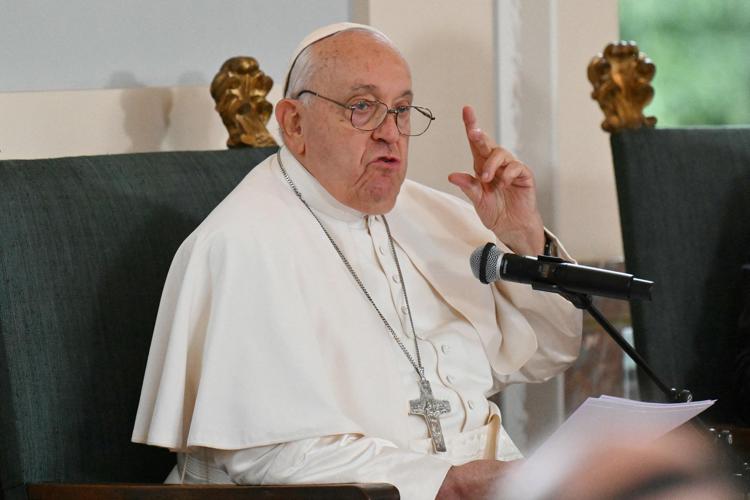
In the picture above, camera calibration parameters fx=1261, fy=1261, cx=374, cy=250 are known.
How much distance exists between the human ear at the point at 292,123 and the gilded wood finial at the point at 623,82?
1058mm

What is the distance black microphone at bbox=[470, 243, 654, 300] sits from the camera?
233 cm

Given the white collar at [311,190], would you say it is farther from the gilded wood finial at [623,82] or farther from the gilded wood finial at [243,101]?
the gilded wood finial at [623,82]

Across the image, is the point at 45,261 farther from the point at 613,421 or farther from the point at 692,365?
the point at 692,365

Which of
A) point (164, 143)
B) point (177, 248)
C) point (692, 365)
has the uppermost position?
point (164, 143)

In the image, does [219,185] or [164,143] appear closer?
[219,185]

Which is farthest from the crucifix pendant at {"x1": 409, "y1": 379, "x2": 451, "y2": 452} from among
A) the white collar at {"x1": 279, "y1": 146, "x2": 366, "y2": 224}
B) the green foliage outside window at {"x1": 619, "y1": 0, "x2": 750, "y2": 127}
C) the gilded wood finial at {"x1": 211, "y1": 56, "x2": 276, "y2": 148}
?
the green foliage outside window at {"x1": 619, "y1": 0, "x2": 750, "y2": 127}

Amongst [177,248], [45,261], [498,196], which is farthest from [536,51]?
[45,261]

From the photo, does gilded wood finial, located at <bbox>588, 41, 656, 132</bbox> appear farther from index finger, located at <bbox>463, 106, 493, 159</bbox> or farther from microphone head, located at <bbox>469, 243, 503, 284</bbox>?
microphone head, located at <bbox>469, 243, 503, 284</bbox>

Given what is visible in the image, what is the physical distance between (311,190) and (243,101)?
442mm

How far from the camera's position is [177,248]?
3070mm

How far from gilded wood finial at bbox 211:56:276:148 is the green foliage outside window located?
419cm

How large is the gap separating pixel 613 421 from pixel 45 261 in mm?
1285

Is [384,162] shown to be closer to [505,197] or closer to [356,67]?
[356,67]

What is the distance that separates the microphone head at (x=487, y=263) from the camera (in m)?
2.55
